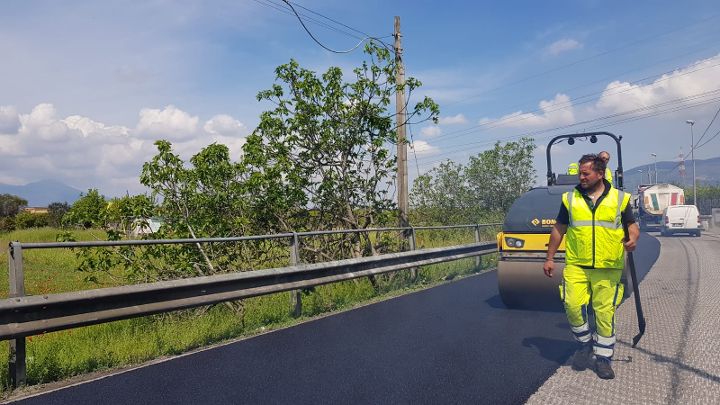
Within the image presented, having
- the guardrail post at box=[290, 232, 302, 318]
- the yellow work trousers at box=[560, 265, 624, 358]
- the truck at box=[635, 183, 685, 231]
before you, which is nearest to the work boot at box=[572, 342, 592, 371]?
the yellow work trousers at box=[560, 265, 624, 358]

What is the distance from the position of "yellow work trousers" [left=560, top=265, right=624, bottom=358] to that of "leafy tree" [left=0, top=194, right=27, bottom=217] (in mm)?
58714

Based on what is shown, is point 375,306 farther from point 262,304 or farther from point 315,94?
point 315,94

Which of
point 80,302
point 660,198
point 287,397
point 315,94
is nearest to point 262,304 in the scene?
point 80,302

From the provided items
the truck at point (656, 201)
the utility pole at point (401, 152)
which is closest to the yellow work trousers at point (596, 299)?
the utility pole at point (401, 152)

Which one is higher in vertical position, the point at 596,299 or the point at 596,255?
the point at 596,255

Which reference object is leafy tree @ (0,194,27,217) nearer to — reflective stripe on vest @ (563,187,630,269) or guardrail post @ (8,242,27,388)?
guardrail post @ (8,242,27,388)

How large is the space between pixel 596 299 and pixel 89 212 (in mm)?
6902

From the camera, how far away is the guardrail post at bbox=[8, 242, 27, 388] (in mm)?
4531

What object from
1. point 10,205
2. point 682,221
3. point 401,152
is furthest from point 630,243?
point 10,205

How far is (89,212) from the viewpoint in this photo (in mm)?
8227

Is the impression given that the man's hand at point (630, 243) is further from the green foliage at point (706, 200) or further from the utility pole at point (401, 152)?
the green foliage at point (706, 200)

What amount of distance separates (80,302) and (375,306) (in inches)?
176

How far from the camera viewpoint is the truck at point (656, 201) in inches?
1330

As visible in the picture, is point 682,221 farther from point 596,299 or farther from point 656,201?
point 596,299
